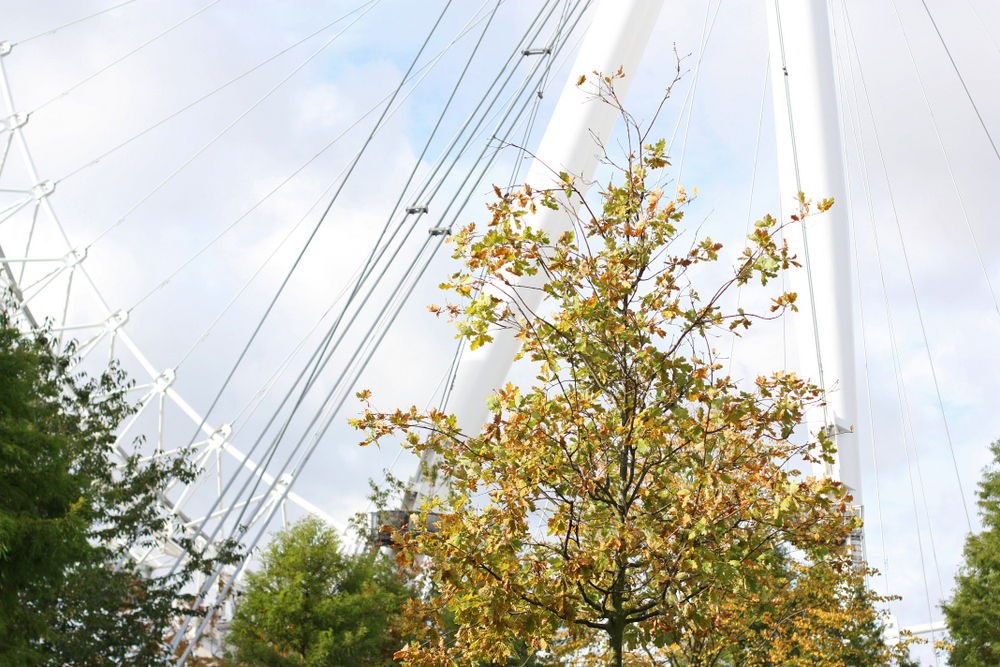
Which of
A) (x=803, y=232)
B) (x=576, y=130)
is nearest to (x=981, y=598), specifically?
(x=803, y=232)

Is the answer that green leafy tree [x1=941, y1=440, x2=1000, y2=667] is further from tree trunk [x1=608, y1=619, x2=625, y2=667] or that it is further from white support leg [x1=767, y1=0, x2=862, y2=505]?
tree trunk [x1=608, y1=619, x2=625, y2=667]

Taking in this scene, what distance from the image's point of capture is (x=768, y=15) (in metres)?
19.1

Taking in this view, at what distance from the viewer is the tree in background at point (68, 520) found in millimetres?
11734

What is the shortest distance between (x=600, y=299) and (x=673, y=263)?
2.09 feet

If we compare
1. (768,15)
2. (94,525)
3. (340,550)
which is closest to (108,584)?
(94,525)

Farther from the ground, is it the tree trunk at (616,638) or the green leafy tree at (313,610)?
the green leafy tree at (313,610)

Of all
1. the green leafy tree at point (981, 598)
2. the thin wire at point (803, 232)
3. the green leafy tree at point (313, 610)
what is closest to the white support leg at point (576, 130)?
the thin wire at point (803, 232)

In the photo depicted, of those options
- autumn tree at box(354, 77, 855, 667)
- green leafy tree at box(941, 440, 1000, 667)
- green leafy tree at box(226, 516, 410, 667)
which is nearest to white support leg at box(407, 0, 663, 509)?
green leafy tree at box(226, 516, 410, 667)

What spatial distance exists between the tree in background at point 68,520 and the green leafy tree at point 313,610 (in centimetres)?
134

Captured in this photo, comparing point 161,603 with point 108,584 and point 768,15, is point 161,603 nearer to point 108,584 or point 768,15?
point 108,584

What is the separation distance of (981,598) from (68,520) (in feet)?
73.0

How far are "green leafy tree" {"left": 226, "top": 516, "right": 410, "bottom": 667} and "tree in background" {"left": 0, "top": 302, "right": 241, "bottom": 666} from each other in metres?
1.34

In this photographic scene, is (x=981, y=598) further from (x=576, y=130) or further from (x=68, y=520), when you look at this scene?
(x=68, y=520)

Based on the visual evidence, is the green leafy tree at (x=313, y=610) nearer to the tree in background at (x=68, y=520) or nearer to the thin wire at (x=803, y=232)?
the tree in background at (x=68, y=520)
